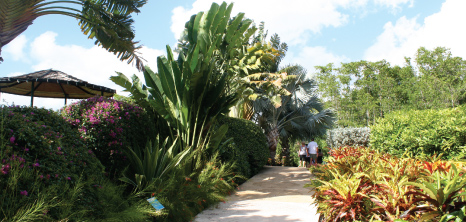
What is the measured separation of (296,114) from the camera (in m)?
17.1

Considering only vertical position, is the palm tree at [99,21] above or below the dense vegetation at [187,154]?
above

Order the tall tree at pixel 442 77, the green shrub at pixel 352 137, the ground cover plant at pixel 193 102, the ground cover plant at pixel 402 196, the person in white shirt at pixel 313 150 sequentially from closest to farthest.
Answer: the ground cover plant at pixel 402 196 < the ground cover plant at pixel 193 102 < the person in white shirt at pixel 313 150 < the green shrub at pixel 352 137 < the tall tree at pixel 442 77

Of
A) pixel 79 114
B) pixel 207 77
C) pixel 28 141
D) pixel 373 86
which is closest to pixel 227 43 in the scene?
pixel 207 77

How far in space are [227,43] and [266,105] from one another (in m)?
7.18

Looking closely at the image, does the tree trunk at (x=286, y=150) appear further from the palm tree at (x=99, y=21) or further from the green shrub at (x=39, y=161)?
the green shrub at (x=39, y=161)

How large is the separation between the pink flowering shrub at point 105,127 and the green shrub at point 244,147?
3.57 meters

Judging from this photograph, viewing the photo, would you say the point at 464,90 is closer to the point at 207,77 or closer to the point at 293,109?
the point at 293,109

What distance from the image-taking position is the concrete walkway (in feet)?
18.4

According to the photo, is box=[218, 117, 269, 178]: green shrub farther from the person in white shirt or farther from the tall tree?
the tall tree

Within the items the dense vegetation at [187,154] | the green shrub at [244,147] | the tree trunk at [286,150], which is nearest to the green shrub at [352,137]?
the tree trunk at [286,150]

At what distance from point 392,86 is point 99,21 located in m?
38.6

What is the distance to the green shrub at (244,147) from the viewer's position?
9.91 metres

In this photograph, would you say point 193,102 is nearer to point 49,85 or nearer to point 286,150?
point 49,85

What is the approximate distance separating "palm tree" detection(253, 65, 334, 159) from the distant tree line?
1928 centimetres
